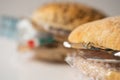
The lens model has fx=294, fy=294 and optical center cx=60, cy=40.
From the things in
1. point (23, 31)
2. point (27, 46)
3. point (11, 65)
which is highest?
point (23, 31)

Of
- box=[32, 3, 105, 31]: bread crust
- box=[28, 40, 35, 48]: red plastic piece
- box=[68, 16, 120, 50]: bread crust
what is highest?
box=[32, 3, 105, 31]: bread crust

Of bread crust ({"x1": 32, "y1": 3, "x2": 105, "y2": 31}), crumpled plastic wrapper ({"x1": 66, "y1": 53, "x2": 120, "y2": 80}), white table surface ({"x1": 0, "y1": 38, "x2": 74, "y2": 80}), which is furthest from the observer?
bread crust ({"x1": 32, "y1": 3, "x2": 105, "y2": 31})

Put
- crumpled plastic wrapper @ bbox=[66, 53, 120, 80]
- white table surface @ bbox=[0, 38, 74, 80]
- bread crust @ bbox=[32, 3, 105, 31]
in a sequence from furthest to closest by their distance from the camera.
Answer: bread crust @ bbox=[32, 3, 105, 31], white table surface @ bbox=[0, 38, 74, 80], crumpled plastic wrapper @ bbox=[66, 53, 120, 80]

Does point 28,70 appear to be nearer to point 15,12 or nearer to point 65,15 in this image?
point 65,15


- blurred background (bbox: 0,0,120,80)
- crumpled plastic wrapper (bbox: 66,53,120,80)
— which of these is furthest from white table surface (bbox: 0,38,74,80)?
crumpled plastic wrapper (bbox: 66,53,120,80)

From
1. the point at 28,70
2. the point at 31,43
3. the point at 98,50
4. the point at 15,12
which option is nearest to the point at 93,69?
the point at 98,50

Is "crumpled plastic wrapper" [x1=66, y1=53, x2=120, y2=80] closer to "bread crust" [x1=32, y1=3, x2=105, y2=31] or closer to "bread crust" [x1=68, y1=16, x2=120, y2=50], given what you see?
"bread crust" [x1=68, y1=16, x2=120, y2=50]

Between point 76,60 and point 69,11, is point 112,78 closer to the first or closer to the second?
point 76,60

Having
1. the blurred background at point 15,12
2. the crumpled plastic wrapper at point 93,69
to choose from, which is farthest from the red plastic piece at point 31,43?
the crumpled plastic wrapper at point 93,69

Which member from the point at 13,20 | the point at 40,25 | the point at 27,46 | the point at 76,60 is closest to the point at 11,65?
the point at 27,46
